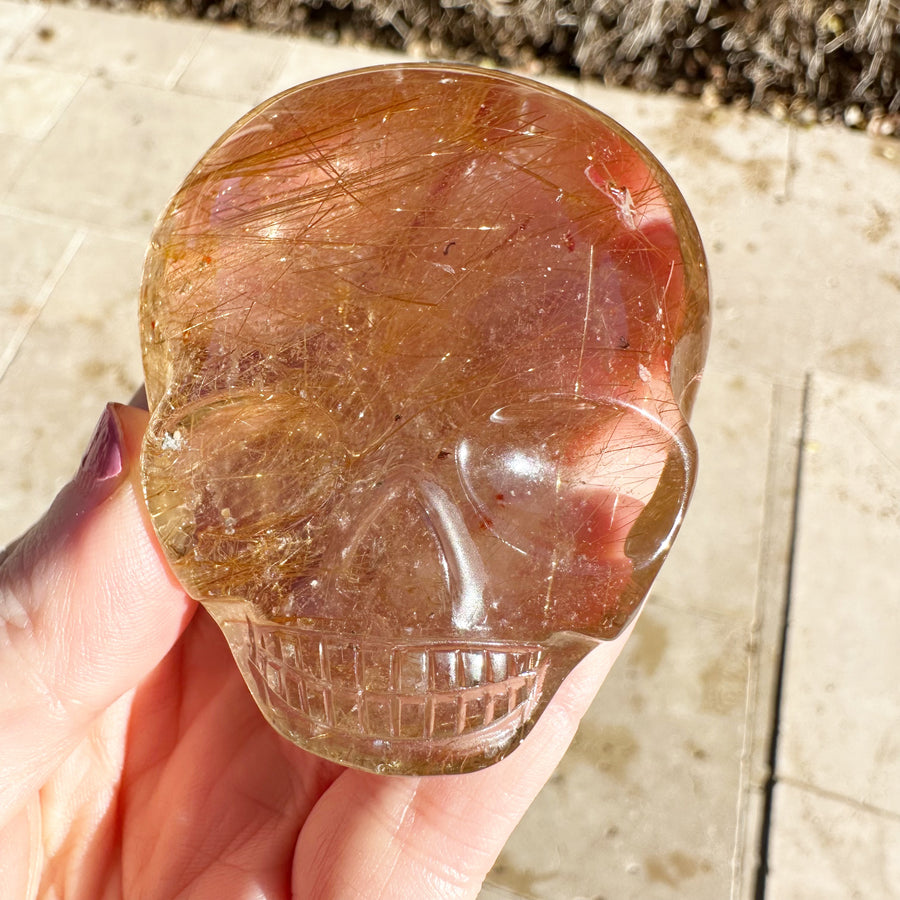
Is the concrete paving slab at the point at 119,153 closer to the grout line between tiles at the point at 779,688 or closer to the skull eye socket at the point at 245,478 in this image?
the skull eye socket at the point at 245,478

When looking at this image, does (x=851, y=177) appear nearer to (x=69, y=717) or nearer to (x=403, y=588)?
(x=403, y=588)

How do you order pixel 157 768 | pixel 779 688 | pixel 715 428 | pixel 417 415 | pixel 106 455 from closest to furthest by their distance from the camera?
1. pixel 417 415
2. pixel 106 455
3. pixel 157 768
4. pixel 779 688
5. pixel 715 428

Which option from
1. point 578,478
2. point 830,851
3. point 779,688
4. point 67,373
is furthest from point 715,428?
point 67,373

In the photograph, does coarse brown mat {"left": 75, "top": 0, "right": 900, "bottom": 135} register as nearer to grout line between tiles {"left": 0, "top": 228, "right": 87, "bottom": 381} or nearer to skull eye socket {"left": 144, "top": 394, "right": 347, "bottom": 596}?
grout line between tiles {"left": 0, "top": 228, "right": 87, "bottom": 381}

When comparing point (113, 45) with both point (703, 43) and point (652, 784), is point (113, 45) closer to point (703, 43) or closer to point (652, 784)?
point (703, 43)

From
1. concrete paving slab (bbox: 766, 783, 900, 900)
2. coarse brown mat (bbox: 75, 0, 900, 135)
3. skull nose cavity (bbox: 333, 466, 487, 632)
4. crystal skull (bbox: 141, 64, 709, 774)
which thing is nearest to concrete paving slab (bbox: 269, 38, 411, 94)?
coarse brown mat (bbox: 75, 0, 900, 135)

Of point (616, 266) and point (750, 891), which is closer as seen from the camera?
point (616, 266)

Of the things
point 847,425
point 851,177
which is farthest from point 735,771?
point 851,177
